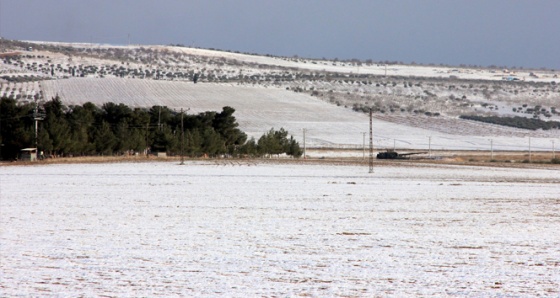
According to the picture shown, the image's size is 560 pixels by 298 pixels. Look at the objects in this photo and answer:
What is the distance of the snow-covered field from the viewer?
45.3ft

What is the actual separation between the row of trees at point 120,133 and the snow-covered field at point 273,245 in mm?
41591

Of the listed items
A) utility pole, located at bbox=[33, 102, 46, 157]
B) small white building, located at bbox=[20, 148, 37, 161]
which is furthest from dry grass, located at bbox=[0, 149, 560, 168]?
utility pole, located at bbox=[33, 102, 46, 157]

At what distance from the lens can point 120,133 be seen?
86.7 m

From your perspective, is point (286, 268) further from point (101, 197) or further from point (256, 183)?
point (256, 183)

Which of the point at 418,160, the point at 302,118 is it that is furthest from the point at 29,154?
the point at 302,118

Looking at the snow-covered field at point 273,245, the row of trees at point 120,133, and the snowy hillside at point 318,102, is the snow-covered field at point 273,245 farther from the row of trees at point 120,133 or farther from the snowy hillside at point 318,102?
the snowy hillside at point 318,102

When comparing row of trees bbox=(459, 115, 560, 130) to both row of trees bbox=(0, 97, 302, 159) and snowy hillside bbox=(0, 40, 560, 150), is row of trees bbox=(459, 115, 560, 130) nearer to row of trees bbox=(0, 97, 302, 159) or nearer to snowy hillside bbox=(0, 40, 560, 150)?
snowy hillside bbox=(0, 40, 560, 150)

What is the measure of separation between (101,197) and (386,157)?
216ft

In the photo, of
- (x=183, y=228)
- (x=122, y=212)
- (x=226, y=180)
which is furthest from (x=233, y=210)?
(x=226, y=180)

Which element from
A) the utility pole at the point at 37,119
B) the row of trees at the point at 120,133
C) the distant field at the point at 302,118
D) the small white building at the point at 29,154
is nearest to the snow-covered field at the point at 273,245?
the small white building at the point at 29,154

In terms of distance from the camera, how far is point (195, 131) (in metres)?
94.8

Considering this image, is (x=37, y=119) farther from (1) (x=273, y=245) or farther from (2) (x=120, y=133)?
(1) (x=273, y=245)

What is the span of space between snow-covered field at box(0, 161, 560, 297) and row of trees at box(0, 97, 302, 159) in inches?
1637

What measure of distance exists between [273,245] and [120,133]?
69944 millimetres
